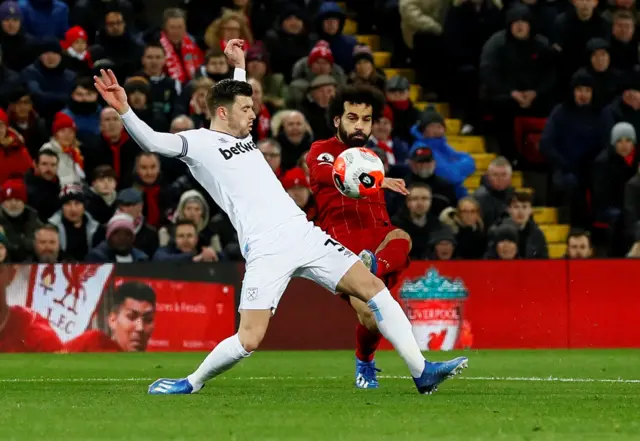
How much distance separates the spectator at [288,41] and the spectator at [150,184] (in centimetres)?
304

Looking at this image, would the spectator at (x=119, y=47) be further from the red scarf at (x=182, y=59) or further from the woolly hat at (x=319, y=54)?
the woolly hat at (x=319, y=54)

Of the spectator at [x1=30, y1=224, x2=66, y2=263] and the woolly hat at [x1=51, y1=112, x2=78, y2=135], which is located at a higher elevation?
the woolly hat at [x1=51, y1=112, x2=78, y2=135]

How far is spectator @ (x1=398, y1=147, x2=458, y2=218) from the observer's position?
18391 millimetres

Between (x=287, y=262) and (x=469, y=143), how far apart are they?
11.7m

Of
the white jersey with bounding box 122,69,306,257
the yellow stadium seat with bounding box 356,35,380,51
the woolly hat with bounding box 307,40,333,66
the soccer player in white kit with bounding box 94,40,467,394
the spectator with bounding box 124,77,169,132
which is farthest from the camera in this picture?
the yellow stadium seat with bounding box 356,35,380,51

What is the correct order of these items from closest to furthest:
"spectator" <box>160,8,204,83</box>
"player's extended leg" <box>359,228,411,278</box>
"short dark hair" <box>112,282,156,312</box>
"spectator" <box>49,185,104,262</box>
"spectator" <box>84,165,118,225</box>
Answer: "player's extended leg" <box>359,228,411,278</box>, "short dark hair" <box>112,282,156,312</box>, "spectator" <box>49,185,104,262</box>, "spectator" <box>84,165,118,225</box>, "spectator" <box>160,8,204,83</box>

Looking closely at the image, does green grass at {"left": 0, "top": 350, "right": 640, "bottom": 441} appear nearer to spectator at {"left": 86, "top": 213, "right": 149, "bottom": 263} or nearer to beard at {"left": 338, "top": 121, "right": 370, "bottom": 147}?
beard at {"left": 338, "top": 121, "right": 370, "bottom": 147}

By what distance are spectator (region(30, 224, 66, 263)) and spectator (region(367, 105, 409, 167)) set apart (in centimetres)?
416

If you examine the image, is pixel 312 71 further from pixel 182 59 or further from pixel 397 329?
pixel 397 329

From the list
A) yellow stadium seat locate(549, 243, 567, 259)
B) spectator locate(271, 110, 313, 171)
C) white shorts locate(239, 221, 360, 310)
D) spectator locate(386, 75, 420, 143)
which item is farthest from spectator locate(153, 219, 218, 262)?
white shorts locate(239, 221, 360, 310)

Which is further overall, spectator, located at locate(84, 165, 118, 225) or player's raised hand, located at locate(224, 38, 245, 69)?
spectator, located at locate(84, 165, 118, 225)

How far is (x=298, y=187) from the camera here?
17281 millimetres

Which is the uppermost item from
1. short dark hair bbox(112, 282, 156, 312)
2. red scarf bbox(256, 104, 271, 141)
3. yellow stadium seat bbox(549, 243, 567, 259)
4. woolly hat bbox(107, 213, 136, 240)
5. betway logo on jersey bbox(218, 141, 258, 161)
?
betway logo on jersey bbox(218, 141, 258, 161)

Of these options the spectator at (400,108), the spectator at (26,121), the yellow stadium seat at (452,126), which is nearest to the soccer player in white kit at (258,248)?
the spectator at (26,121)
